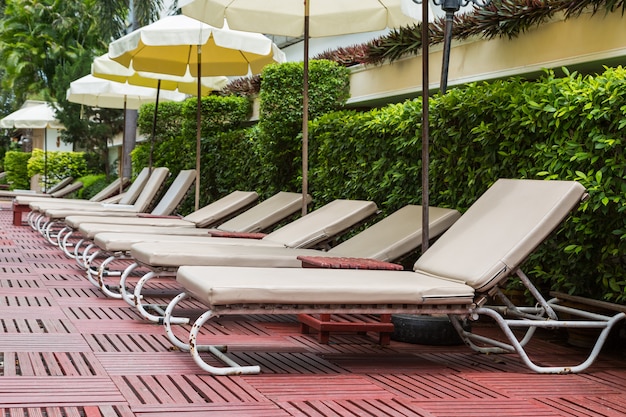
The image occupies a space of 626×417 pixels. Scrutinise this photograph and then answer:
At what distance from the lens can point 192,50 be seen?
33.6 feet

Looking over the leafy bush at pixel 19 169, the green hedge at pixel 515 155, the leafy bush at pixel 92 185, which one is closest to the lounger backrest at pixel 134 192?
the green hedge at pixel 515 155

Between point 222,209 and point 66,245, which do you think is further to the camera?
point 66,245

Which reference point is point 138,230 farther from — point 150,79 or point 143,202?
point 150,79

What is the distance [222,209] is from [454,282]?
4.86m

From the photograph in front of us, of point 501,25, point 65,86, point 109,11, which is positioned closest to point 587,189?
point 501,25

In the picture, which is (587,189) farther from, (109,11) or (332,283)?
(109,11)

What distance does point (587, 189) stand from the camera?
15.8 ft

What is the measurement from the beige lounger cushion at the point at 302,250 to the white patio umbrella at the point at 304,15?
5.26 feet

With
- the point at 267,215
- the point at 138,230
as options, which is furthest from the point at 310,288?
the point at 267,215

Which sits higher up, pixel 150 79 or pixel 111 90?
pixel 150 79

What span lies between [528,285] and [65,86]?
2040 centimetres

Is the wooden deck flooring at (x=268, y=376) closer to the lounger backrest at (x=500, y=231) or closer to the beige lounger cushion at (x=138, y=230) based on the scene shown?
the lounger backrest at (x=500, y=231)

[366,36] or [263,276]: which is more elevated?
[366,36]

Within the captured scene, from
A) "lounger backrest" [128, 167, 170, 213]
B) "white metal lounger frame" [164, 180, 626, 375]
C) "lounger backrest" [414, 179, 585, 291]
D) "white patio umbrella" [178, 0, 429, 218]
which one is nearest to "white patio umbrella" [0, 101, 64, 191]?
"lounger backrest" [128, 167, 170, 213]
